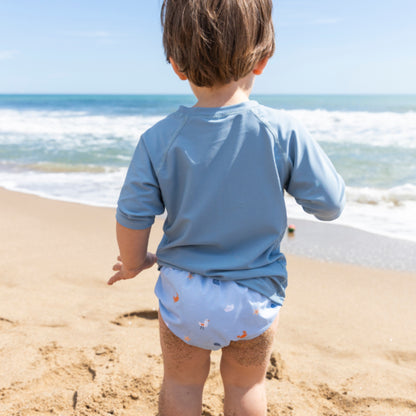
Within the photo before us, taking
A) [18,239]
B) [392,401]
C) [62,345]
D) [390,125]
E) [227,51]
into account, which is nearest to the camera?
[227,51]

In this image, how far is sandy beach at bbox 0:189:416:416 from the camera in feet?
7.04

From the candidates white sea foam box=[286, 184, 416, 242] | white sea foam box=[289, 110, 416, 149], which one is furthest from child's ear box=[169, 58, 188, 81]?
white sea foam box=[289, 110, 416, 149]

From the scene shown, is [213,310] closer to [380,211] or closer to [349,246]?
[349,246]

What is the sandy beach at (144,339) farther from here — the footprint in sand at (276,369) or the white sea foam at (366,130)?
the white sea foam at (366,130)

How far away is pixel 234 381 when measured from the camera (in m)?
1.57

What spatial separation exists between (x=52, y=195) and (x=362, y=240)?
13.7 ft

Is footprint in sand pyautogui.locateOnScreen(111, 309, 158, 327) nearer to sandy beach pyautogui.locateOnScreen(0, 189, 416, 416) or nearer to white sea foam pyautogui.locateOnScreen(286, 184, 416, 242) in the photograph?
sandy beach pyautogui.locateOnScreen(0, 189, 416, 416)

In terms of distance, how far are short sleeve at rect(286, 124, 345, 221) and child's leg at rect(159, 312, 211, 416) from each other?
2.06ft

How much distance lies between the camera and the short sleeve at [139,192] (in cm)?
139

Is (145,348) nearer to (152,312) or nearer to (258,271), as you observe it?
(152,312)

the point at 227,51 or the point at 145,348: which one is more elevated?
the point at 227,51

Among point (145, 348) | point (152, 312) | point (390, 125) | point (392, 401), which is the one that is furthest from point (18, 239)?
point (390, 125)

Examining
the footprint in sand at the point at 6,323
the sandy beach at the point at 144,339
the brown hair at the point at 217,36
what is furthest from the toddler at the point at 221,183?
the footprint in sand at the point at 6,323

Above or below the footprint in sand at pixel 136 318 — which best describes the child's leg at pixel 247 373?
above
